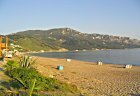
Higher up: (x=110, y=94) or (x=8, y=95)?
(x=8, y=95)

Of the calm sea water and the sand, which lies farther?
the calm sea water

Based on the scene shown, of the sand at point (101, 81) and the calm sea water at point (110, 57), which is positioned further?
the calm sea water at point (110, 57)

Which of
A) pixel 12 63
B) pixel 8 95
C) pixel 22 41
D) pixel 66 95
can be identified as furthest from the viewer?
pixel 22 41

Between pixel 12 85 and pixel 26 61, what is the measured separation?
625 cm

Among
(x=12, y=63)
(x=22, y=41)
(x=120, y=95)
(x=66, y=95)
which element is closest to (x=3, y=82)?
(x=66, y=95)

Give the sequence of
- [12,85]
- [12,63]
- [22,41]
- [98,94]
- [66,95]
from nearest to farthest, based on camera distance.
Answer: [66,95]
[12,85]
[98,94]
[12,63]
[22,41]

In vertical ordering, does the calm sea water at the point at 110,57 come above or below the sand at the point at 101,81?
below

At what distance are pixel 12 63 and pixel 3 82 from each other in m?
4.30

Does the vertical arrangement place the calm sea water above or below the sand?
below

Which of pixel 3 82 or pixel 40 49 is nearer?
pixel 3 82

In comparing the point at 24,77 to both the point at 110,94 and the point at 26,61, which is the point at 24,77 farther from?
the point at 26,61

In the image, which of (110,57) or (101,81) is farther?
(110,57)

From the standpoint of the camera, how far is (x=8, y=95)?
8.45m

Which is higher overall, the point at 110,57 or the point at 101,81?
the point at 101,81
